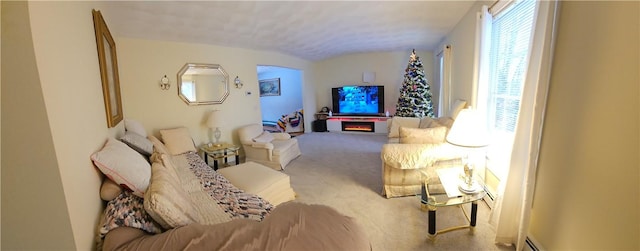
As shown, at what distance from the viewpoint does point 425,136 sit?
9.71ft

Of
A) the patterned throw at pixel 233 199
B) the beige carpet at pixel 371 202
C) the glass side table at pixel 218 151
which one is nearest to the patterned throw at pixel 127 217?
the patterned throw at pixel 233 199

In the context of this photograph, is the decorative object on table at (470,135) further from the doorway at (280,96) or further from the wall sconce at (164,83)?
the doorway at (280,96)

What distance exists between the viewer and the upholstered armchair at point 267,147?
13.7 feet

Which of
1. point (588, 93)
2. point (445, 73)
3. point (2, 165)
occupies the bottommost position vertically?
point (2, 165)

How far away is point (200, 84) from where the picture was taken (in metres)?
4.34

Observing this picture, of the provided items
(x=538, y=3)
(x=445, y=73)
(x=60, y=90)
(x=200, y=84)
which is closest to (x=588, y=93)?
(x=538, y=3)

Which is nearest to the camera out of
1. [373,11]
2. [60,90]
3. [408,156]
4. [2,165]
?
[2,165]

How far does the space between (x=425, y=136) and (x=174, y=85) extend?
387cm

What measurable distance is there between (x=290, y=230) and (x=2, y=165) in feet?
3.72

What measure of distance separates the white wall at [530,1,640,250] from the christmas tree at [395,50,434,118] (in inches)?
163

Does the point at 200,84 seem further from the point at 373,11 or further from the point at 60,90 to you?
the point at 60,90

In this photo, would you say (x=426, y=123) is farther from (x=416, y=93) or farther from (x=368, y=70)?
(x=368, y=70)

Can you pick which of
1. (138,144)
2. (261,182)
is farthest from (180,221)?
(138,144)

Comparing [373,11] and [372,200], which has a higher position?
[373,11]
